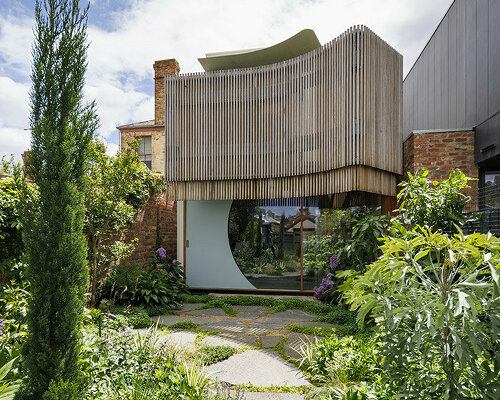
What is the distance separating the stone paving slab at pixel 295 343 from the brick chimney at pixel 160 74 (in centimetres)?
1059

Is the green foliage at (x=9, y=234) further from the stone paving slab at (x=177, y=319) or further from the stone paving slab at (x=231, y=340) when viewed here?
the stone paving slab at (x=231, y=340)

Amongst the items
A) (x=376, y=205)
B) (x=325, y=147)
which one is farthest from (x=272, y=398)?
(x=376, y=205)

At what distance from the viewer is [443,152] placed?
6176 mm

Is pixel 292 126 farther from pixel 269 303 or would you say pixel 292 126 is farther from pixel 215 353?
pixel 215 353

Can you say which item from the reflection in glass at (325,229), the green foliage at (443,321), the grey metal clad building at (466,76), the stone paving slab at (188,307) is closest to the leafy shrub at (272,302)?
the stone paving slab at (188,307)

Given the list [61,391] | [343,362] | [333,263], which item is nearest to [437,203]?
[343,362]

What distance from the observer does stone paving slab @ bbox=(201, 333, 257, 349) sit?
15.8 ft

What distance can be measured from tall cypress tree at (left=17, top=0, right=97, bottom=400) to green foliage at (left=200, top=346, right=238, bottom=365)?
177 cm

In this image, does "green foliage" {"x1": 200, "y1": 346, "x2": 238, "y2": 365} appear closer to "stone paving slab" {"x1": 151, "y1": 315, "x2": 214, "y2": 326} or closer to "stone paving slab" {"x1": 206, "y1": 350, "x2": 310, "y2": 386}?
"stone paving slab" {"x1": 206, "y1": 350, "x2": 310, "y2": 386}

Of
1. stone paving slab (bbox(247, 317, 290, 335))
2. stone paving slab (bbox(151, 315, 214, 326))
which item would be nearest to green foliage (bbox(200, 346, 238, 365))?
stone paving slab (bbox(247, 317, 290, 335))

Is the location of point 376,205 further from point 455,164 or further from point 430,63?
point 430,63

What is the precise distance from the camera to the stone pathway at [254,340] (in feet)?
12.1

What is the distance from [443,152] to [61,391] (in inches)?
256

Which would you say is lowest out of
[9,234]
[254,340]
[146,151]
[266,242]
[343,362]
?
[254,340]
